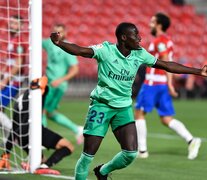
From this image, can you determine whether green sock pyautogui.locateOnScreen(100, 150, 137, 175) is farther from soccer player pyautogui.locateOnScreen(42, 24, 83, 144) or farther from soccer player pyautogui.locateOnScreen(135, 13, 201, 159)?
soccer player pyautogui.locateOnScreen(42, 24, 83, 144)

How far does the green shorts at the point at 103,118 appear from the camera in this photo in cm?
651

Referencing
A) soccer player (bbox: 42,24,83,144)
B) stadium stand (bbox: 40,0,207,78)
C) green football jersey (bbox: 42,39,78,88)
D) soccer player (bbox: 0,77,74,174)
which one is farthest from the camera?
stadium stand (bbox: 40,0,207,78)

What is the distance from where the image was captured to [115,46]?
258 inches

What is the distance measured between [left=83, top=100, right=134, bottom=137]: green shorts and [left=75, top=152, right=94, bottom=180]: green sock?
23 centimetres

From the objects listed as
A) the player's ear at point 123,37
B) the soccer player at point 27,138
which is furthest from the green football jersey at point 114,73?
the soccer player at point 27,138

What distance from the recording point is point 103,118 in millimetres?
6551

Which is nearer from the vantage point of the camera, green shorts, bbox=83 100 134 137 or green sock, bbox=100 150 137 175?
green shorts, bbox=83 100 134 137

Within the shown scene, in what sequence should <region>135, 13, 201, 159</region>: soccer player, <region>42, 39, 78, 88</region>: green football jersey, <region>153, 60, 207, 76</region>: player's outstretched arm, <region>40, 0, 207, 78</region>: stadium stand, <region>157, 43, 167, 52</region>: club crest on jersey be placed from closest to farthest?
<region>153, 60, 207, 76</region>: player's outstretched arm, <region>157, 43, 167, 52</region>: club crest on jersey, <region>135, 13, 201, 159</region>: soccer player, <region>42, 39, 78, 88</region>: green football jersey, <region>40, 0, 207, 78</region>: stadium stand

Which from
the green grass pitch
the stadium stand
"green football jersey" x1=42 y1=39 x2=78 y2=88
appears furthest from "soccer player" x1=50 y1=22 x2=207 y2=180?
the stadium stand

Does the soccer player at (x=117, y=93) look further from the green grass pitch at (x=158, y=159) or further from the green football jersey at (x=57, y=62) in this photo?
the green football jersey at (x=57, y=62)

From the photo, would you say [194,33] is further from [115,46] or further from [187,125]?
[115,46]

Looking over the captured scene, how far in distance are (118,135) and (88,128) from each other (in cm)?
35

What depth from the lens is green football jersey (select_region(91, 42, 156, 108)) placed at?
21.2 ft

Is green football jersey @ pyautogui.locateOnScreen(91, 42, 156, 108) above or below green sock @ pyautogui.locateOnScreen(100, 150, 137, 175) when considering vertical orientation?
above
